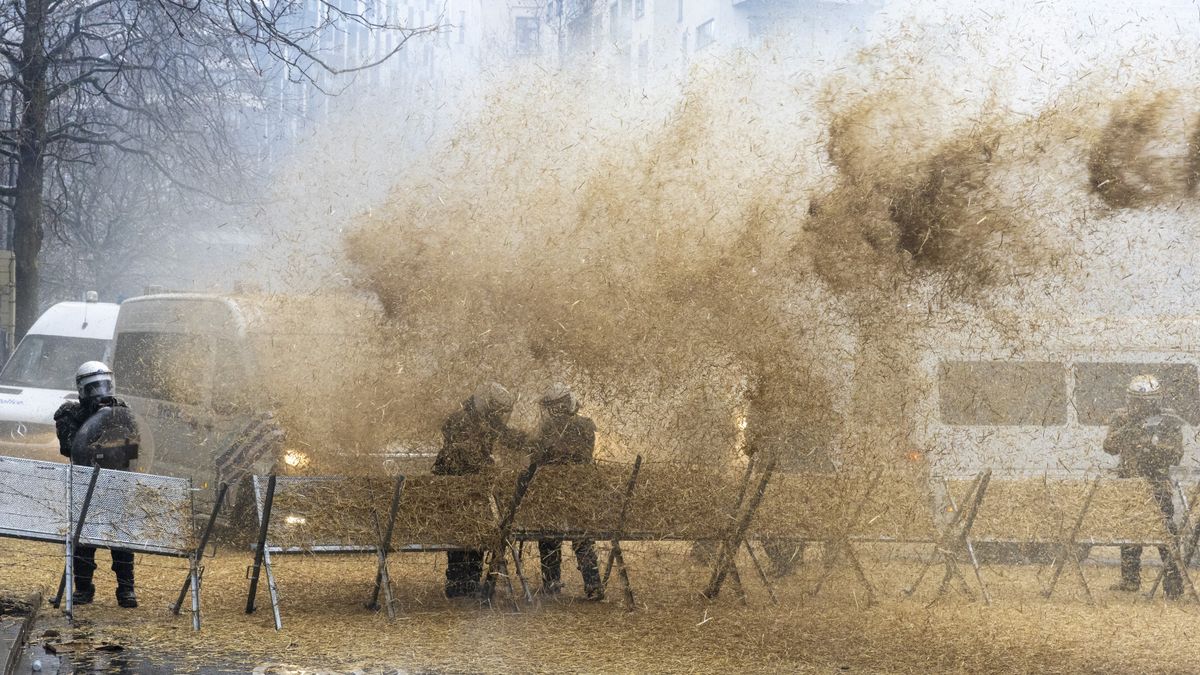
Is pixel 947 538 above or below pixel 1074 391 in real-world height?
below

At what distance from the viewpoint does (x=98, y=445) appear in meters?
10.4

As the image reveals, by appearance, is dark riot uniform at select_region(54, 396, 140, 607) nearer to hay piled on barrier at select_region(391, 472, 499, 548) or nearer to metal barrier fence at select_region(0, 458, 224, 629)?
metal barrier fence at select_region(0, 458, 224, 629)

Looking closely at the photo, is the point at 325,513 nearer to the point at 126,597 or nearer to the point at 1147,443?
the point at 126,597

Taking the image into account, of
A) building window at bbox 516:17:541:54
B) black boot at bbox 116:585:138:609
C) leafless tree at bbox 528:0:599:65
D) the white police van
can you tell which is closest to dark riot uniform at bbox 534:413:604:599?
black boot at bbox 116:585:138:609

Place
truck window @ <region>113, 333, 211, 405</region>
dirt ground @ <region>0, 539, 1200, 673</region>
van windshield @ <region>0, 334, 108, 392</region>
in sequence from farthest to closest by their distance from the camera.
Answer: van windshield @ <region>0, 334, 108, 392</region> → truck window @ <region>113, 333, 211, 405</region> → dirt ground @ <region>0, 539, 1200, 673</region>

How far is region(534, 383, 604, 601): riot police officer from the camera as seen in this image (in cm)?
1027

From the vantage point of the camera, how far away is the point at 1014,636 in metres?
8.93

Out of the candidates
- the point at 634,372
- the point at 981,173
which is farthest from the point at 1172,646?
the point at 634,372

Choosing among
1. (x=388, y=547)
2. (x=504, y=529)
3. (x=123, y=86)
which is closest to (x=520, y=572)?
(x=504, y=529)

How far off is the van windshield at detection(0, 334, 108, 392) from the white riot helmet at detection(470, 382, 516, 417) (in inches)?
396

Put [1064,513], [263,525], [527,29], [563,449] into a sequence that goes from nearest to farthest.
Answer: [263,525]
[563,449]
[1064,513]
[527,29]

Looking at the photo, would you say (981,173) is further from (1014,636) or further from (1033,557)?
(1033,557)

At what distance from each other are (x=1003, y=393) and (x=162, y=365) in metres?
8.24

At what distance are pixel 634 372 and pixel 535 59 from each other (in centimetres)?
263
